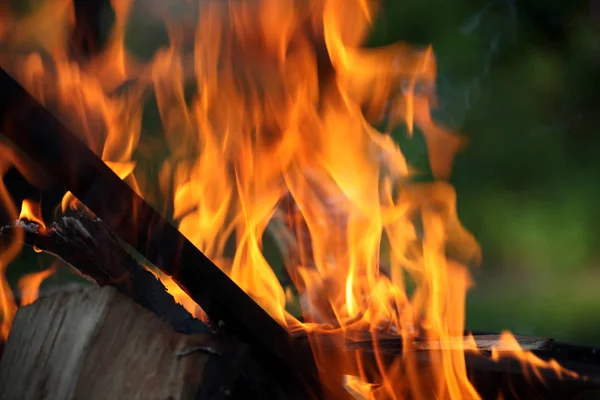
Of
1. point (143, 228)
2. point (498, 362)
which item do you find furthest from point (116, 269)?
point (498, 362)

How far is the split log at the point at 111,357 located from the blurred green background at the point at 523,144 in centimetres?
224

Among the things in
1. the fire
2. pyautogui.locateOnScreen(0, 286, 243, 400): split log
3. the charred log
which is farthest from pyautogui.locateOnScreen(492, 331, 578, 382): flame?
pyautogui.locateOnScreen(0, 286, 243, 400): split log

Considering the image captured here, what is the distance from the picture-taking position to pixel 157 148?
11.5 ft

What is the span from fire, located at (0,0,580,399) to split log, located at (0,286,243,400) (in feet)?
2.27

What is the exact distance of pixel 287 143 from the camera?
284 centimetres

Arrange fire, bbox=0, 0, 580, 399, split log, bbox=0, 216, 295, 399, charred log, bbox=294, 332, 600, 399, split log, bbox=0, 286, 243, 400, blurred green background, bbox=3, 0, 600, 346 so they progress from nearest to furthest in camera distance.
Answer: split log, bbox=0, 286, 243, 400
split log, bbox=0, 216, 295, 399
charred log, bbox=294, 332, 600, 399
fire, bbox=0, 0, 580, 399
blurred green background, bbox=3, 0, 600, 346

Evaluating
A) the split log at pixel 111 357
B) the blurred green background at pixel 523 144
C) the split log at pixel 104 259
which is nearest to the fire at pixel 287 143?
the blurred green background at pixel 523 144

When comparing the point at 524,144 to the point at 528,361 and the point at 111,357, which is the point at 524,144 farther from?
the point at 111,357

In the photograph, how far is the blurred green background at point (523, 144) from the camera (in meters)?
3.20

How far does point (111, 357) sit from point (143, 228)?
0.32 metres

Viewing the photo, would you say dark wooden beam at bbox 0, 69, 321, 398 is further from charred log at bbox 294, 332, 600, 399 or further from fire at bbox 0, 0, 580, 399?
fire at bbox 0, 0, 580, 399

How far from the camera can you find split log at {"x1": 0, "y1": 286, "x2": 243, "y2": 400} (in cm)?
133

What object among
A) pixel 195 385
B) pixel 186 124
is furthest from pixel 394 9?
pixel 195 385

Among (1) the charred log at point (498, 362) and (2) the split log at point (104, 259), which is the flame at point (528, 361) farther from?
(2) the split log at point (104, 259)
